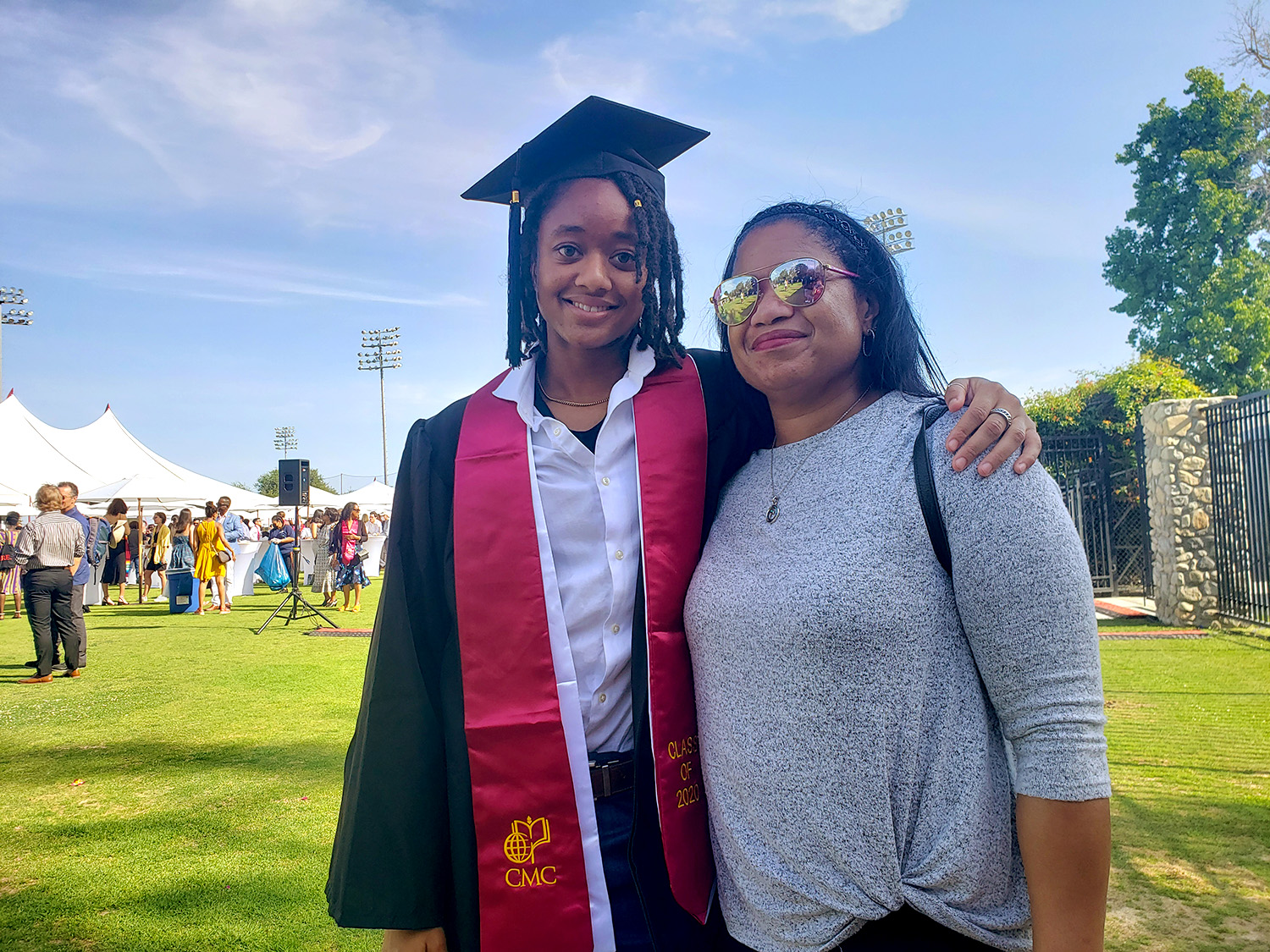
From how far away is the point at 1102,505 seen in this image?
11781mm

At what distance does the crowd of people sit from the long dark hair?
28.5 ft

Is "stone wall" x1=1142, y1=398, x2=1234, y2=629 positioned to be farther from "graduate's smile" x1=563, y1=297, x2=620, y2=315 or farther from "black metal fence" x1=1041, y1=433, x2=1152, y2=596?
"graduate's smile" x1=563, y1=297, x2=620, y2=315

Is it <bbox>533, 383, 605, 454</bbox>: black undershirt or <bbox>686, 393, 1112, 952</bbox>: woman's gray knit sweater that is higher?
<bbox>533, 383, 605, 454</bbox>: black undershirt

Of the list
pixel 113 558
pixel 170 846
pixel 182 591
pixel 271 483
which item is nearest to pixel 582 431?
pixel 170 846

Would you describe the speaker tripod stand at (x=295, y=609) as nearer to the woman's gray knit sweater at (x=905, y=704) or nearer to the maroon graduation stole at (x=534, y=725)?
the maroon graduation stole at (x=534, y=725)

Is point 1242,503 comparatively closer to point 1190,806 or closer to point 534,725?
point 1190,806

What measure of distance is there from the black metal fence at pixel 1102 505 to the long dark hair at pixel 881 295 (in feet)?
38.3

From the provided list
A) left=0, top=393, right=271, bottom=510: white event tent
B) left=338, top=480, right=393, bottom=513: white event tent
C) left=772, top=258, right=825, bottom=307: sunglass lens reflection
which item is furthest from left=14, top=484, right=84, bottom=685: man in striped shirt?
left=338, top=480, right=393, bottom=513: white event tent

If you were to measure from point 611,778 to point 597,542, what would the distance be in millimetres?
470

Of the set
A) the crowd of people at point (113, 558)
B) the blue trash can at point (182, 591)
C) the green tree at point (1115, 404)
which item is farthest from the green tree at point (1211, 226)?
the blue trash can at point (182, 591)

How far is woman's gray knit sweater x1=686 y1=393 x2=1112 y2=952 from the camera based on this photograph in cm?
115

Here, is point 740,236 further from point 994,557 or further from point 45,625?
point 45,625

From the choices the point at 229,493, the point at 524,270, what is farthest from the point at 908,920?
the point at 229,493

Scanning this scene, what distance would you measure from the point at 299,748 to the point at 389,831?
4.34m
